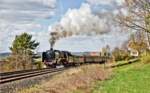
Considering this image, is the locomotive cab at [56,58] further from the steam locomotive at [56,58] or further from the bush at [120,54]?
the bush at [120,54]

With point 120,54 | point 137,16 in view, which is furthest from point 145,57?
point 120,54

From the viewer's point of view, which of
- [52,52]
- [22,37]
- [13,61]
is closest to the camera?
[13,61]

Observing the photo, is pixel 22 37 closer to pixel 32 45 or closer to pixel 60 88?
pixel 32 45

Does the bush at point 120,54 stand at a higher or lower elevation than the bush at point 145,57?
higher

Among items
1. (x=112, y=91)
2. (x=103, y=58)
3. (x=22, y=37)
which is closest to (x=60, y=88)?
(x=112, y=91)

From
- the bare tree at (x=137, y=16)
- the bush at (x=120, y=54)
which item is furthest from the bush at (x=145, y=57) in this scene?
the bush at (x=120, y=54)

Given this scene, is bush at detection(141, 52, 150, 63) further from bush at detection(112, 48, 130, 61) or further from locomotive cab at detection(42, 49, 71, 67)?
bush at detection(112, 48, 130, 61)

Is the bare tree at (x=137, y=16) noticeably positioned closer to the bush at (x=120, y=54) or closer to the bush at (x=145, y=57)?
the bush at (x=145, y=57)

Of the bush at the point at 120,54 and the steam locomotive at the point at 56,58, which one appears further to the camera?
the bush at the point at 120,54

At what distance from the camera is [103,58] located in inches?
3039

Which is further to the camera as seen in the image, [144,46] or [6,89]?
[144,46]

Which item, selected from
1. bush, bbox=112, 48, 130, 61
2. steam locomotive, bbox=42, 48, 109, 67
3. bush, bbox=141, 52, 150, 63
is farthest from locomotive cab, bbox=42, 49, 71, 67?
bush, bbox=112, 48, 130, 61

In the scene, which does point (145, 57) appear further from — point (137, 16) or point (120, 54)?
point (120, 54)

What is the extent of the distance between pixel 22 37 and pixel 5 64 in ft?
163
